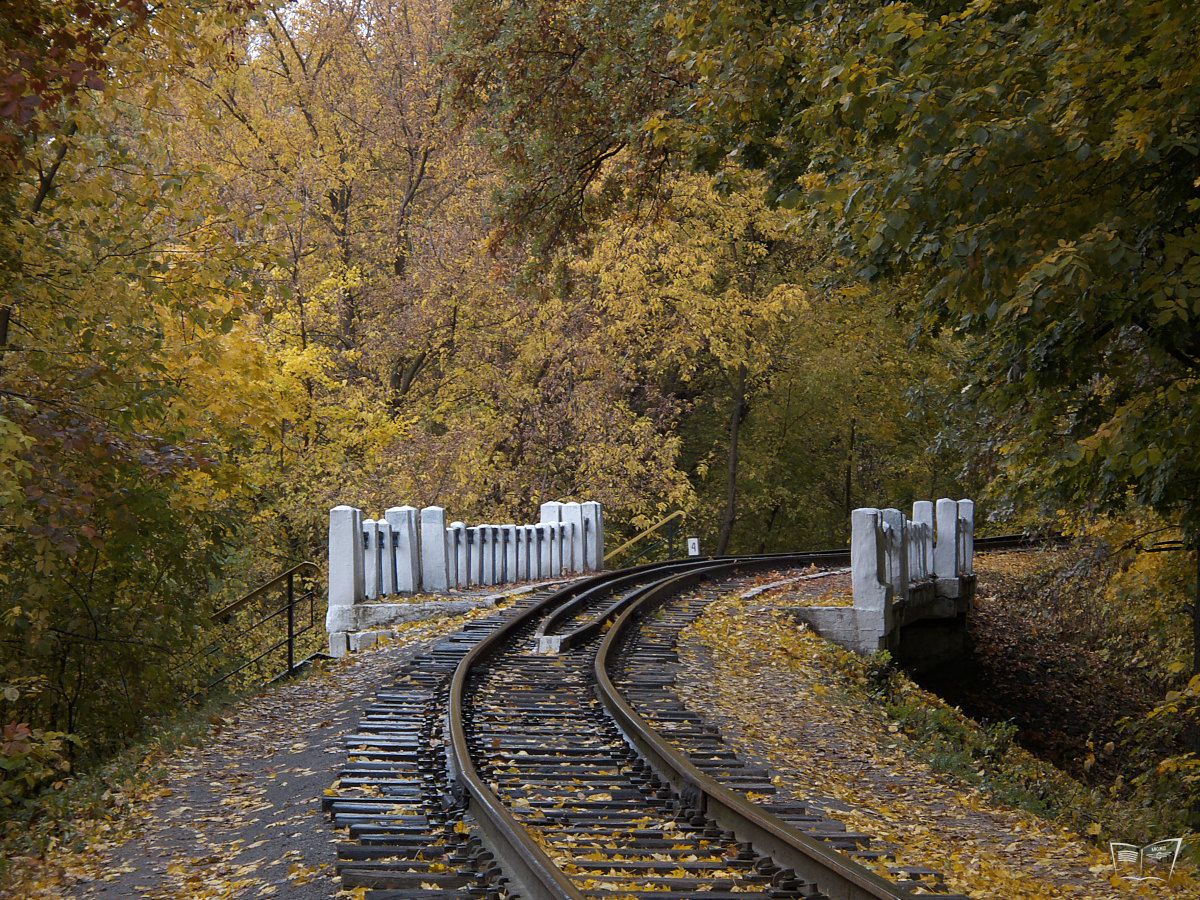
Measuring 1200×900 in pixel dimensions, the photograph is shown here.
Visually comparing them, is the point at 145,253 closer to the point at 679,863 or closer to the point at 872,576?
the point at 679,863

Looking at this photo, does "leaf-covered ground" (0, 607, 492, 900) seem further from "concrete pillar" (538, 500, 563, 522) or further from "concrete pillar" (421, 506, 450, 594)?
"concrete pillar" (538, 500, 563, 522)

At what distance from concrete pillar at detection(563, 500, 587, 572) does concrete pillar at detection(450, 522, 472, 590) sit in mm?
3961

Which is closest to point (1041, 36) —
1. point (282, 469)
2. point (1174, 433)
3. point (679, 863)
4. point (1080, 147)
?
point (1080, 147)

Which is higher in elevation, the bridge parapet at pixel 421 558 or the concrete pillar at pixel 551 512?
the concrete pillar at pixel 551 512

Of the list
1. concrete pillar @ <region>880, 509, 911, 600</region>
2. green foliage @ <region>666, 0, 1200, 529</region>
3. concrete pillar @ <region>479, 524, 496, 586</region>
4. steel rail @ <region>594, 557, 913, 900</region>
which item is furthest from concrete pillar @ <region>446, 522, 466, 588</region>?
green foliage @ <region>666, 0, 1200, 529</region>

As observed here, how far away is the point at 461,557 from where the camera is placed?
17938 millimetres

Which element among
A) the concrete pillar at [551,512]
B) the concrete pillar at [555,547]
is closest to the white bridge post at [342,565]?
the concrete pillar at [555,547]

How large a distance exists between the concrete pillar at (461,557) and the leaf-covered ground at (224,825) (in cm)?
730

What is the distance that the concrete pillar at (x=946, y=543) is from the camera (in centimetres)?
2172

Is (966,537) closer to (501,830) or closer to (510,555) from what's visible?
(510,555)

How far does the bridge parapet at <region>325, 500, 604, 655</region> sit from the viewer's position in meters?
15.4

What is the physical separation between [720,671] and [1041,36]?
22.3 feet

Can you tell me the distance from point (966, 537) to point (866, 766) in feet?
47.1

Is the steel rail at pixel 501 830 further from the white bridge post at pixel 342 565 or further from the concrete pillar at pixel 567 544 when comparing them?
the concrete pillar at pixel 567 544
